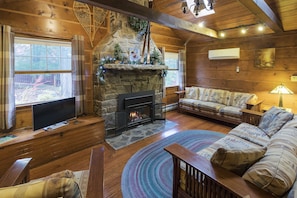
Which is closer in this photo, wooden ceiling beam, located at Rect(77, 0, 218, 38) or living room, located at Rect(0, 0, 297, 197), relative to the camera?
wooden ceiling beam, located at Rect(77, 0, 218, 38)

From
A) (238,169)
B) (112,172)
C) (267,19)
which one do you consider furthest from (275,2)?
(112,172)

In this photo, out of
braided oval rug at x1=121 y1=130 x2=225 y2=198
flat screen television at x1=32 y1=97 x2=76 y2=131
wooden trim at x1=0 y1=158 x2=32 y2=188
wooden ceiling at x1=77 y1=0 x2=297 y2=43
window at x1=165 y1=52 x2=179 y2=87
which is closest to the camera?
wooden trim at x1=0 y1=158 x2=32 y2=188

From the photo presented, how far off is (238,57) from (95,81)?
3.85m

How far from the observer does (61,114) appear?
120 inches

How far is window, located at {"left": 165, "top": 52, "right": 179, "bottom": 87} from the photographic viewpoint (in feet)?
18.5

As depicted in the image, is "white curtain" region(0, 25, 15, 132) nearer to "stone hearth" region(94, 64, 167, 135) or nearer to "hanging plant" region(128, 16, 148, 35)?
"stone hearth" region(94, 64, 167, 135)

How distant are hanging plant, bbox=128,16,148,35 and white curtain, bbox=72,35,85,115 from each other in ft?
3.97

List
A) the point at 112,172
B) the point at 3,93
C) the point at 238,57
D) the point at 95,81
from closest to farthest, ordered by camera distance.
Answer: the point at 112,172 < the point at 3,93 < the point at 95,81 < the point at 238,57

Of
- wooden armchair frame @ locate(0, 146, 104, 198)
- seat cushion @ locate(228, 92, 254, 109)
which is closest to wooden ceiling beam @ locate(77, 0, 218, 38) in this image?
wooden armchair frame @ locate(0, 146, 104, 198)

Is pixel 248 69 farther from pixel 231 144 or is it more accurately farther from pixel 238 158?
pixel 238 158

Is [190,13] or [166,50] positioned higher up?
[190,13]

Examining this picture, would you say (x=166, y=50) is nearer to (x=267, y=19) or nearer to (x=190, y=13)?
(x=190, y=13)

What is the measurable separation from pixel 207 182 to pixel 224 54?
434 cm

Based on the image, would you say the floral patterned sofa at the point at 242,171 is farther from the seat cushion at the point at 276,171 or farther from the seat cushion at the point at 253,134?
the seat cushion at the point at 253,134
